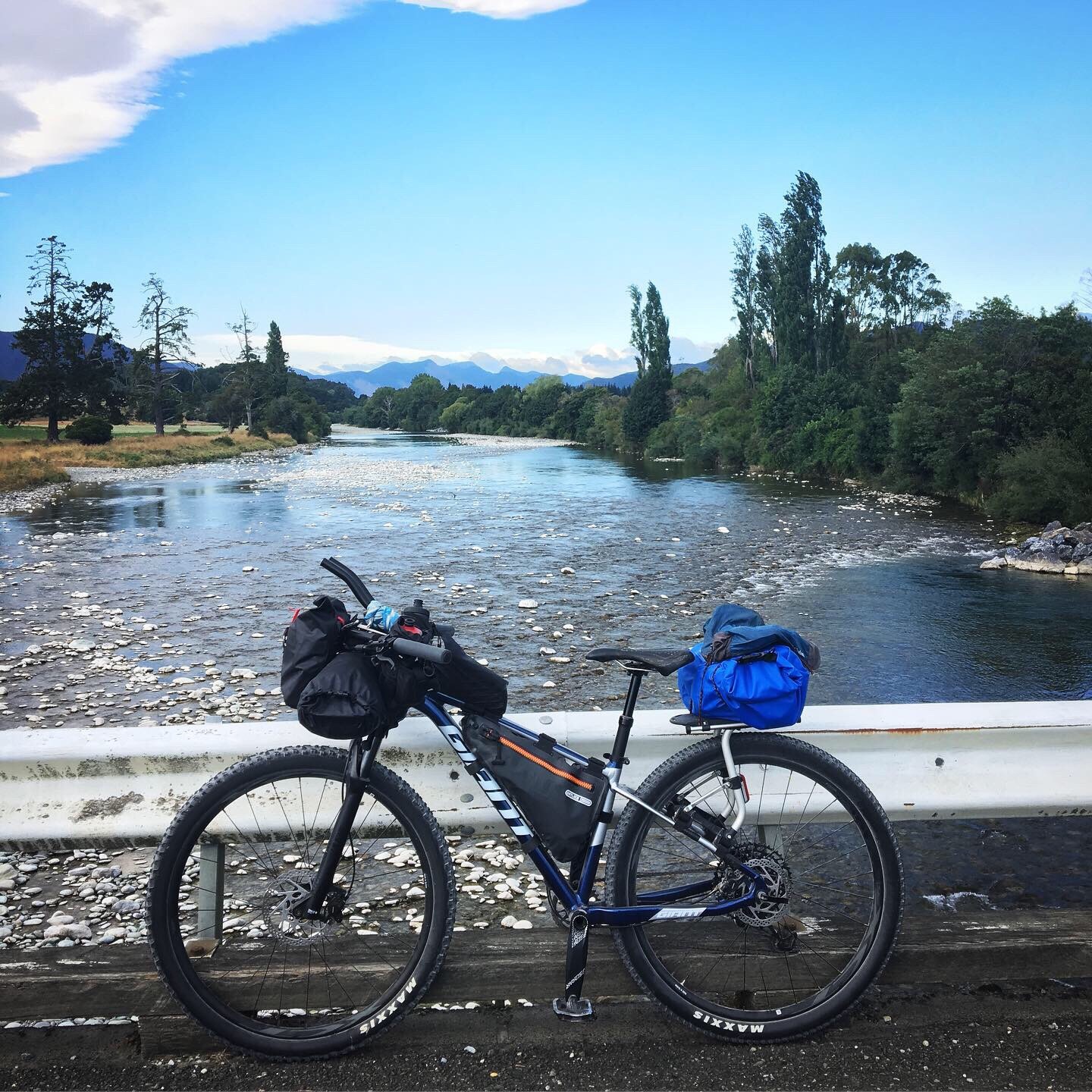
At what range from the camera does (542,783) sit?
2.72 m

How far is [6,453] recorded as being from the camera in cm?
4319

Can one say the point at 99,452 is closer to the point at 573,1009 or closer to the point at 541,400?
the point at 573,1009

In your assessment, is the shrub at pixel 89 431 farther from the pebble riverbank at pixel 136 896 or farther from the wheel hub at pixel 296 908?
the wheel hub at pixel 296 908

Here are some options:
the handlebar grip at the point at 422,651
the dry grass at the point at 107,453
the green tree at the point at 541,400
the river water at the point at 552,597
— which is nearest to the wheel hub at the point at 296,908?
the handlebar grip at the point at 422,651

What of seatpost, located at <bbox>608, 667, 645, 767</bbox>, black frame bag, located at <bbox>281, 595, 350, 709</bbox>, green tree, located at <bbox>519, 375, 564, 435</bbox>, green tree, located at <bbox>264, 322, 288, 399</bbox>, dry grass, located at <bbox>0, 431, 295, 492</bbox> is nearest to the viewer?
black frame bag, located at <bbox>281, 595, 350, 709</bbox>

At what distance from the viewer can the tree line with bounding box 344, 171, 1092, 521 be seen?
97.4ft

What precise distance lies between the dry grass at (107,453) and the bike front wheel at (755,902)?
36.2m

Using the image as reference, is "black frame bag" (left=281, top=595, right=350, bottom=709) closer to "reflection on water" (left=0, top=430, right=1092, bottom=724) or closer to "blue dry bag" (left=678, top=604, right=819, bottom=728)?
"blue dry bag" (left=678, top=604, right=819, bottom=728)

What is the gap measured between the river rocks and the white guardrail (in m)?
17.4

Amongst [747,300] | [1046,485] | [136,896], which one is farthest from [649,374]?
[136,896]

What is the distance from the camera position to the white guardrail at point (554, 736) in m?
3.02

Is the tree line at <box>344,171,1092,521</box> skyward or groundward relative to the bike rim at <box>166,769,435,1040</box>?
skyward

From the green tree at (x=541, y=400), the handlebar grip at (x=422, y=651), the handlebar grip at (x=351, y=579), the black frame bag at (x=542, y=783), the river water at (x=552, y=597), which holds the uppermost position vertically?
the green tree at (x=541, y=400)

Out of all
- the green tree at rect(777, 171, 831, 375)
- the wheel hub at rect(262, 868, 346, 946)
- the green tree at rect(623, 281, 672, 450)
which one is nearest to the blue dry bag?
the wheel hub at rect(262, 868, 346, 946)
